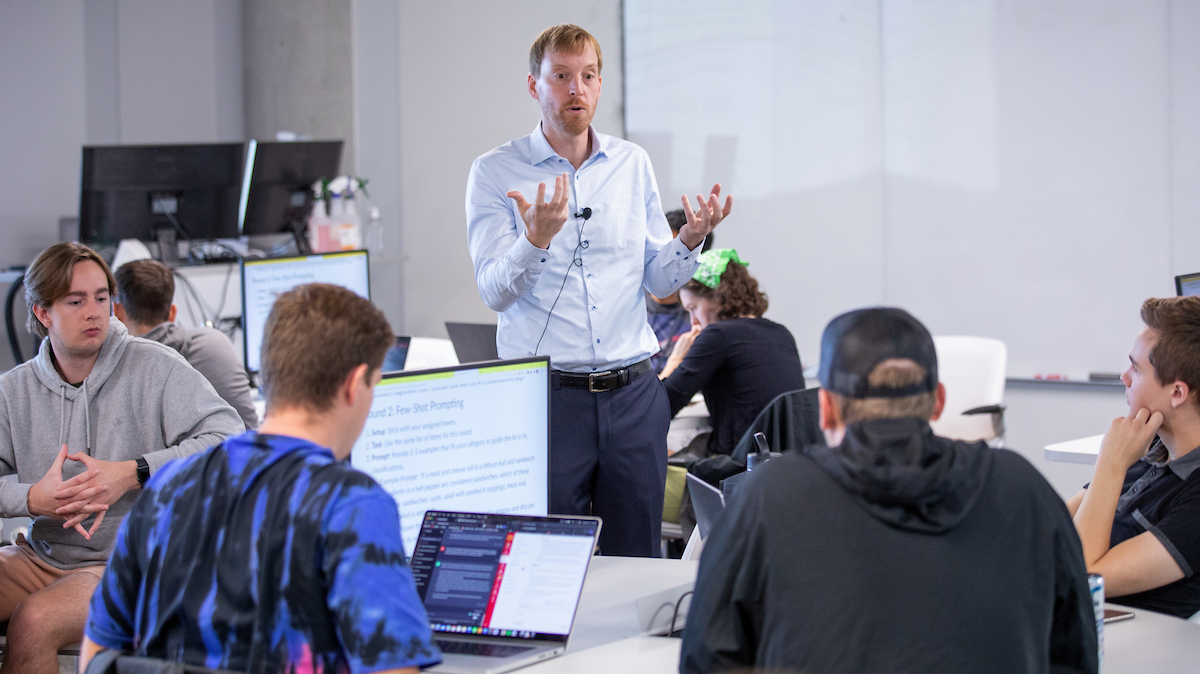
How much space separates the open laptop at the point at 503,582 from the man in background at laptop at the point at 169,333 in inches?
64.1

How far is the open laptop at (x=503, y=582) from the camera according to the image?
155cm

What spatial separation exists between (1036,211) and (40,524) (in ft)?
13.0

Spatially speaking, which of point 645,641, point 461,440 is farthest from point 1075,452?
point 461,440

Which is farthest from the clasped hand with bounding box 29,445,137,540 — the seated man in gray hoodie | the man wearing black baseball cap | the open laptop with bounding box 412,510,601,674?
the man wearing black baseball cap

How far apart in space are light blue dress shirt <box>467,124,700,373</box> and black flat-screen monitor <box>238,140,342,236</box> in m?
2.63

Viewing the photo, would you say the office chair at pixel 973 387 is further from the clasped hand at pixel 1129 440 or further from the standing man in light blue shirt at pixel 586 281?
the clasped hand at pixel 1129 440

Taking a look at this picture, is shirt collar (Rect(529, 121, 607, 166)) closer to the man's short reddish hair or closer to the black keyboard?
the man's short reddish hair

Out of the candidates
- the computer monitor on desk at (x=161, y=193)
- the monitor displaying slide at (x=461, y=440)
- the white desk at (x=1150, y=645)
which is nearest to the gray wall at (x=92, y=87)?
the computer monitor on desk at (x=161, y=193)

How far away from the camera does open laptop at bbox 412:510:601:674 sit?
155 cm

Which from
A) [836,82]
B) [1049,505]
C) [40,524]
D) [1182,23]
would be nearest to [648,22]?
[836,82]

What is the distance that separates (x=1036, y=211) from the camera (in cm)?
451

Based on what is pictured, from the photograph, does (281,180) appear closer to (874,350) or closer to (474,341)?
(474,341)

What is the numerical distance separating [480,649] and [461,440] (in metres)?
0.38

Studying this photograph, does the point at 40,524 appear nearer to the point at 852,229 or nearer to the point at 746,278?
the point at 746,278
